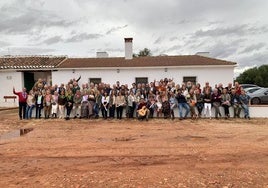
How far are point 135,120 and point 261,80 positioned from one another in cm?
3565

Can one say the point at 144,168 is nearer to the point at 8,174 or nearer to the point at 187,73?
the point at 8,174

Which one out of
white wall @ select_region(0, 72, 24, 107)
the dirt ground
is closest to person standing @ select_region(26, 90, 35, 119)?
the dirt ground

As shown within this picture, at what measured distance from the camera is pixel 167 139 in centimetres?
1035

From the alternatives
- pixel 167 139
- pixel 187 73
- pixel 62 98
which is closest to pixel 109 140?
pixel 167 139

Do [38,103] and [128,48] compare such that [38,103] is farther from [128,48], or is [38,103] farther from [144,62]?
[128,48]

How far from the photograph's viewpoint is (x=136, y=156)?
809 cm

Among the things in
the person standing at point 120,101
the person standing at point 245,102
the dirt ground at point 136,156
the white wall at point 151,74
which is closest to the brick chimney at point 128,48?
the white wall at point 151,74

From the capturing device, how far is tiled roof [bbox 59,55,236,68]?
72.7 ft

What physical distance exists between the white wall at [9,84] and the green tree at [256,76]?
33.8 m

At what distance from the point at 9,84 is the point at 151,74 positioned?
35.2 ft

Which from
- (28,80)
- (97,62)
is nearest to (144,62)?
(97,62)

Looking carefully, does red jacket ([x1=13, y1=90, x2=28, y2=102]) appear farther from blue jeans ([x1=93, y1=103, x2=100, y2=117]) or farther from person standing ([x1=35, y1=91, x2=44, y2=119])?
blue jeans ([x1=93, y1=103, x2=100, y2=117])

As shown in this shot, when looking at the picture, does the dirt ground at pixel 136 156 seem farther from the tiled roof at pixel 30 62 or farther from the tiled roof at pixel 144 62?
the tiled roof at pixel 30 62

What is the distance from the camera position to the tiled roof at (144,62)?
22.2m
